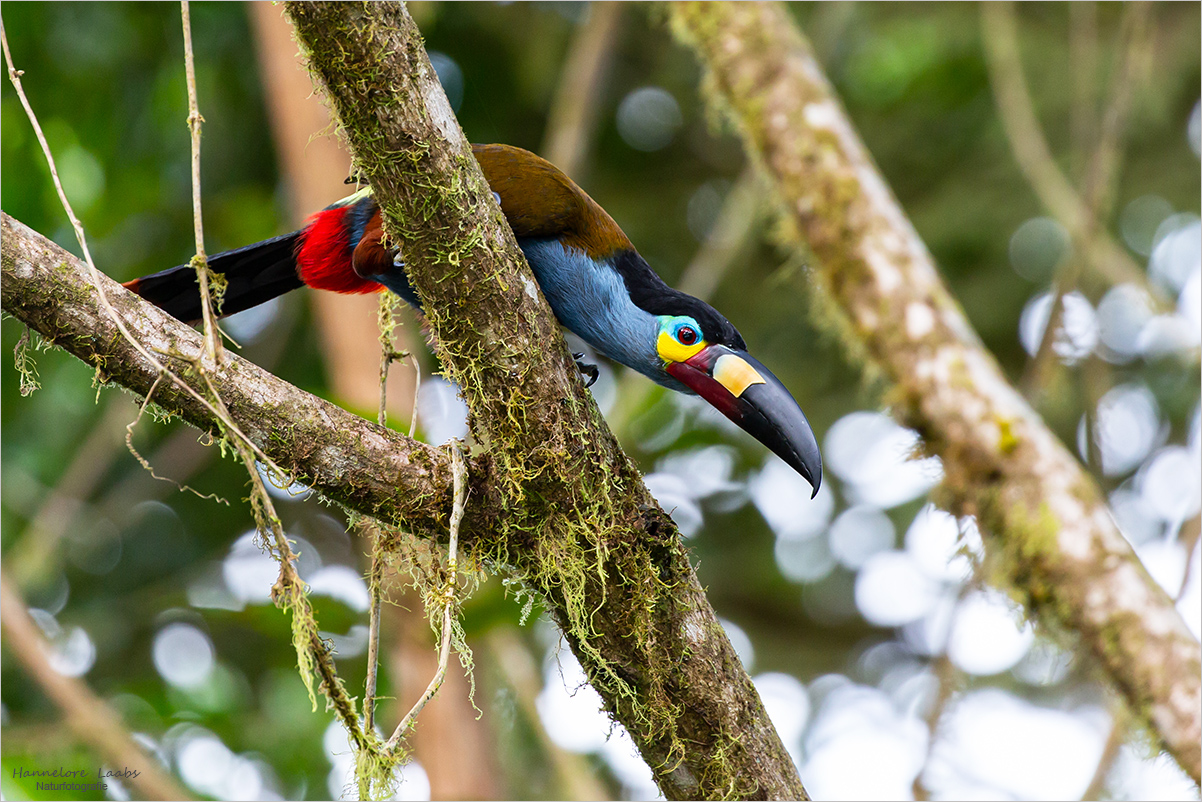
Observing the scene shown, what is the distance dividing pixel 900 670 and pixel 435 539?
6037mm

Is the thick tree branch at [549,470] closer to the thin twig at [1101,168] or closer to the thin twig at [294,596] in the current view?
the thin twig at [294,596]

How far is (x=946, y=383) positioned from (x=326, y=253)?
220 cm

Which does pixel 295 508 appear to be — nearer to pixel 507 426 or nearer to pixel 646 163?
pixel 646 163

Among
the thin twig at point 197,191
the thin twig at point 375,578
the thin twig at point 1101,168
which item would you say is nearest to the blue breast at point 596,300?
the thin twig at point 375,578

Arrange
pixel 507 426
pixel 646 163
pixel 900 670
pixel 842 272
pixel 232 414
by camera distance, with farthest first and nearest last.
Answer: pixel 900 670, pixel 646 163, pixel 842 272, pixel 507 426, pixel 232 414

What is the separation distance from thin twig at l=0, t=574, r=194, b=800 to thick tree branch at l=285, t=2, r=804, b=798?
7.86 ft

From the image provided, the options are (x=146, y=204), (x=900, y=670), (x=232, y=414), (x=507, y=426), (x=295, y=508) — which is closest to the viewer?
(x=232, y=414)

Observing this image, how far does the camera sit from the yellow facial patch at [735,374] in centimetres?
243

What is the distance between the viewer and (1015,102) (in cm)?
407

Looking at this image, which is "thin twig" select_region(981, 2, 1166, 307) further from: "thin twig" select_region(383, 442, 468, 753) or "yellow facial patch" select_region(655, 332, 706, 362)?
"thin twig" select_region(383, 442, 468, 753)

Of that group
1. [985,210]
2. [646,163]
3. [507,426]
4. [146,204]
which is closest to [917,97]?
[985,210]

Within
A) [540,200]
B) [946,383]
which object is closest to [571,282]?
[540,200]

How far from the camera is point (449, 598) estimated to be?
68.6 inches

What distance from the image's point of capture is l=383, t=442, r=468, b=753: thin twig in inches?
62.8
